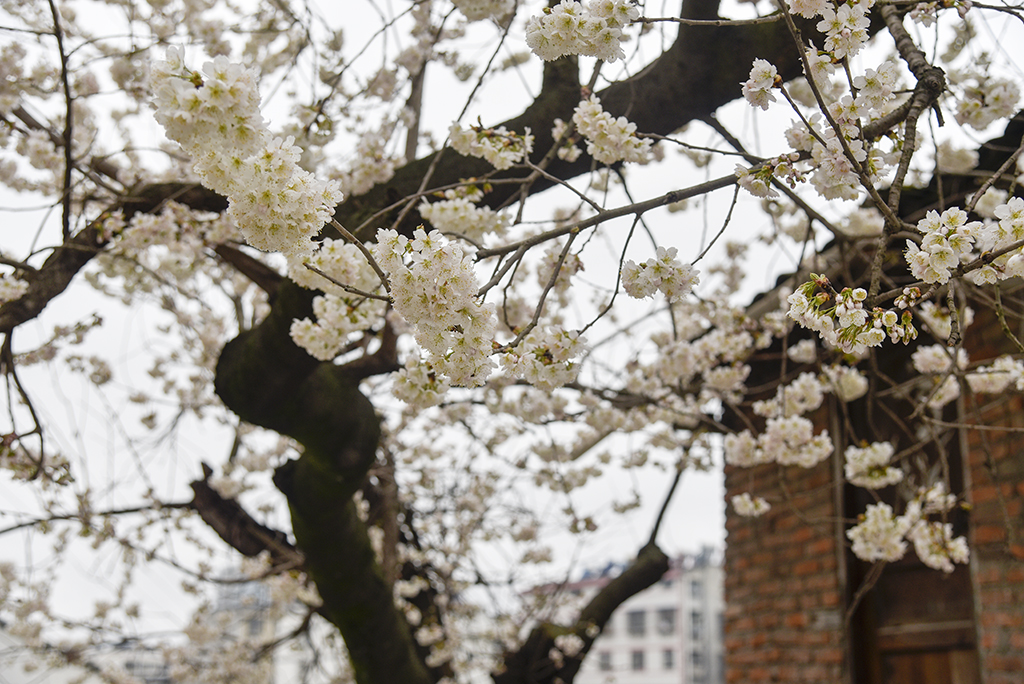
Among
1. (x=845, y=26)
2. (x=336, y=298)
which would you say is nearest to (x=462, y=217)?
(x=336, y=298)

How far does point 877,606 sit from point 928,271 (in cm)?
242

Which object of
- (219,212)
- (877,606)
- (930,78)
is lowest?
(877,606)

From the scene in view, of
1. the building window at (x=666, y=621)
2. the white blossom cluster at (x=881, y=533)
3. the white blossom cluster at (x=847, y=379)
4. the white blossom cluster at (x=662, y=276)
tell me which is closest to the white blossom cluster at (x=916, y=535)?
the white blossom cluster at (x=881, y=533)

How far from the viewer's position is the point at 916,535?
239cm

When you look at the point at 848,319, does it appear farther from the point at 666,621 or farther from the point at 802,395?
the point at 666,621

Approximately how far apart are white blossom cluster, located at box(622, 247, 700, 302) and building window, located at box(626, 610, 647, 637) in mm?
38192

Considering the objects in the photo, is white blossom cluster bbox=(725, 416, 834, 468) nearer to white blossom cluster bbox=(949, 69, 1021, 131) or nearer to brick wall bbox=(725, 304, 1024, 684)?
brick wall bbox=(725, 304, 1024, 684)

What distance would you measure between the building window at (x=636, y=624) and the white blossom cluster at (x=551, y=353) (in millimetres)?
38245

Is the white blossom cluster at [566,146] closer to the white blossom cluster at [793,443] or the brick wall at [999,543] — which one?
the white blossom cluster at [793,443]

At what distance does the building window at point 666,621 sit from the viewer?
116 feet

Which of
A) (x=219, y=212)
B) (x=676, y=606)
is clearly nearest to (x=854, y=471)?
(x=219, y=212)

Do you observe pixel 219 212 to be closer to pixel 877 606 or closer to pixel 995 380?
pixel 995 380

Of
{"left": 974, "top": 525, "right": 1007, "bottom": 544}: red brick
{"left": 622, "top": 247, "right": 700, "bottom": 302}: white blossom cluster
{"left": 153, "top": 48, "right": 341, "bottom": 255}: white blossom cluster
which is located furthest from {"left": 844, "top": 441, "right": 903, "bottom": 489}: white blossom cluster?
{"left": 153, "top": 48, "right": 341, "bottom": 255}: white blossom cluster

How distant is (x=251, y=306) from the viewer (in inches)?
166
